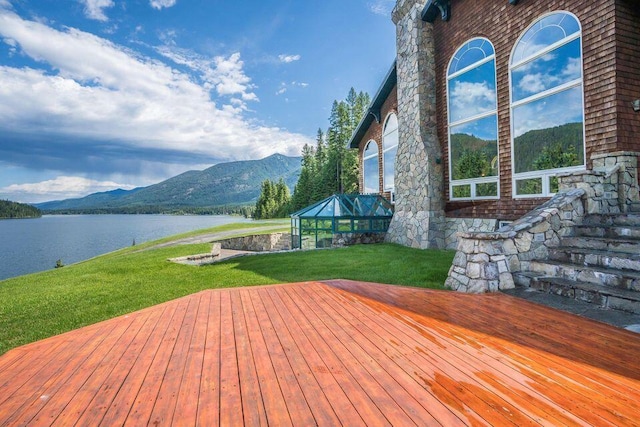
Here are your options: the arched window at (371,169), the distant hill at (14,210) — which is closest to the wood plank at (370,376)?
the arched window at (371,169)

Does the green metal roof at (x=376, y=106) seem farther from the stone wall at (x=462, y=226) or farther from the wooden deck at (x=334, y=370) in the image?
the wooden deck at (x=334, y=370)

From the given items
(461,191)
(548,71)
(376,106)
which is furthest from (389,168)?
(548,71)

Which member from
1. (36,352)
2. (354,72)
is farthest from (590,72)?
(354,72)

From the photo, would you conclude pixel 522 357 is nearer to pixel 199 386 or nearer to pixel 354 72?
pixel 199 386

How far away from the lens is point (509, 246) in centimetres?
454

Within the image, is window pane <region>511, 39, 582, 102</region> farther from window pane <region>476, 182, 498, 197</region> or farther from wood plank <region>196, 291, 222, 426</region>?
wood plank <region>196, 291, 222, 426</region>

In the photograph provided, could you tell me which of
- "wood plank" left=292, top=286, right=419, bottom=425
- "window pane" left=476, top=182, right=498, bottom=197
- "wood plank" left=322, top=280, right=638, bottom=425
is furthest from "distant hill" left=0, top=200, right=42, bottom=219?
"wood plank" left=322, top=280, right=638, bottom=425

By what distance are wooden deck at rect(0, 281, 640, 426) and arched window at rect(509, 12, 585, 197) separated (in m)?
4.25

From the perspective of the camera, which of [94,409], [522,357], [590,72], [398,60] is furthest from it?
[398,60]

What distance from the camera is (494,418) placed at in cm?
163

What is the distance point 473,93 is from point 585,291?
627 centimetres

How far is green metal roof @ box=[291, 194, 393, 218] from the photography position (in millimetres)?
11586

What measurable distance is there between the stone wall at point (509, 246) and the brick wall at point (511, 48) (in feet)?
5.60

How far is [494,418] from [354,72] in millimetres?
38275
